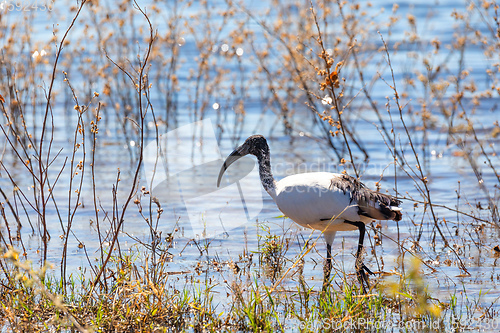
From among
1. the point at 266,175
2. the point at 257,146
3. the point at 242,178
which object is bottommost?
the point at 242,178

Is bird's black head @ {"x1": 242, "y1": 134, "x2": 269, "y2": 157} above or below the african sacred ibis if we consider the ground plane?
above

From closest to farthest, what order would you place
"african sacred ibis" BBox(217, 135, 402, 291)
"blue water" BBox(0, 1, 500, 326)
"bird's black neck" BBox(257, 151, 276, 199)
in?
"african sacred ibis" BBox(217, 135, 402, 291)
"bird's black neck" BBox(257, 151, 276, 199)
"blue water" BBox(0, 1, 500, 326)

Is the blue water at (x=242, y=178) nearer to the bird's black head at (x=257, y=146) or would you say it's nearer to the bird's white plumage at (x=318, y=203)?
the bird's white plumage at (x=318, y=203)

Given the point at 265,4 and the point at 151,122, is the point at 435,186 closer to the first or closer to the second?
the point at 151,122

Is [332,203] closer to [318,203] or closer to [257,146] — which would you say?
[318,203]

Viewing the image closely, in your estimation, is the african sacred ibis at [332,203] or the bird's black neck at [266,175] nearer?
the african sacred ibis at [332,203]

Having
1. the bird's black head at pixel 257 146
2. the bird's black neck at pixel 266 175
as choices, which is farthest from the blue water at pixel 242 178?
the bird's black head at pixel 257 146

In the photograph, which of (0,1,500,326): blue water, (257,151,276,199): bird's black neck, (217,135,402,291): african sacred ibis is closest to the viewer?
(217,135,402,291): african sacred ibis

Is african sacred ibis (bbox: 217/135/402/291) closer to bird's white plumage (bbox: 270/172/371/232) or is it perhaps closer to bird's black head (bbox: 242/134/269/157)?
bird's white plumage (bbox: 270/172/371/232)

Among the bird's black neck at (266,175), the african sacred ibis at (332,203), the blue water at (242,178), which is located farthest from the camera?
the blue water at (242,178)

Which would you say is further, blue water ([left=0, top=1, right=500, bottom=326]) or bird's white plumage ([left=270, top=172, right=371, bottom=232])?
blue water ([left=0, top=1, right=500, bottom=326])

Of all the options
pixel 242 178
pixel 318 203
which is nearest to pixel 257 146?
pixel 318 203

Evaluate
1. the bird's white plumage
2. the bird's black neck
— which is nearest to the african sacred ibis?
the bird's white plumage

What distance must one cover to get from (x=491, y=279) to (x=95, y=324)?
2828 mm
